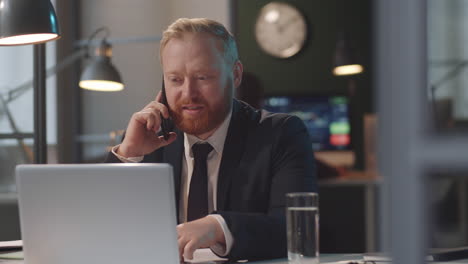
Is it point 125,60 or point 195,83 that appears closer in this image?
point 195,83

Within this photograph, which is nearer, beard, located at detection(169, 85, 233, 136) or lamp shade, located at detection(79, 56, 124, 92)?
beard, located at detection(169, 85, 233, 136)

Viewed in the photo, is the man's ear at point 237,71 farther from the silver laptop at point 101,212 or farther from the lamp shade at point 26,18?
the silver laptop at point 101,212

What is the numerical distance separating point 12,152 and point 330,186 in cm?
264

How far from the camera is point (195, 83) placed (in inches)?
80.3

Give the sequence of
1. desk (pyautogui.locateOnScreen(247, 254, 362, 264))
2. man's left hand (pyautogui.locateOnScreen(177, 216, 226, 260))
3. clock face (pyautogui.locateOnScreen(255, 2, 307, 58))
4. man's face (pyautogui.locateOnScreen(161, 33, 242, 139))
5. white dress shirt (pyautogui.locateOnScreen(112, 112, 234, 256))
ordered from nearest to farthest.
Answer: man's left hand (pyautogui.locateOnScreen(177, 216, 226, 260)), desk (pyautogui.locateOnScreen(247, 254, 362, 264)), white dress shirt (pyautogui.locateOnScreen(112, 112, 234, 256)), man's face (pyautogui.locateOnScreen(161, 33, 242, 139)), clock face (pyautogui.locateOnScreen(255, 2, 307, 58))

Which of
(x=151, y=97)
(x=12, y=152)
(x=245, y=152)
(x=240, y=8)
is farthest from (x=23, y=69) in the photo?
(x=245, y=152)

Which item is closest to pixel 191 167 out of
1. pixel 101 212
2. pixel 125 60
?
pixel 101 212

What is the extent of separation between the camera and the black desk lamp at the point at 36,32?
5.91ft

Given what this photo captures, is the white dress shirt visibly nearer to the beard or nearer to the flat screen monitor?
the beard

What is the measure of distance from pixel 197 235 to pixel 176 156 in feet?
2.06

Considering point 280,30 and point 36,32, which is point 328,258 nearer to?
point 36,32

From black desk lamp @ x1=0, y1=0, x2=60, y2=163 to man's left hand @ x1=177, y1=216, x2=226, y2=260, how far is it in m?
0.82

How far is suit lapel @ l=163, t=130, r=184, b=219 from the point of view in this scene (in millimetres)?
1914

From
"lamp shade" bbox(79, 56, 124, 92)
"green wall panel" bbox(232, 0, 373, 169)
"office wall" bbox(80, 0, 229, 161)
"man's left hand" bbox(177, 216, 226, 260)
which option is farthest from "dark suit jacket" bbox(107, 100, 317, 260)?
"green wall panel" bbox(232, 0, 373, 169)
